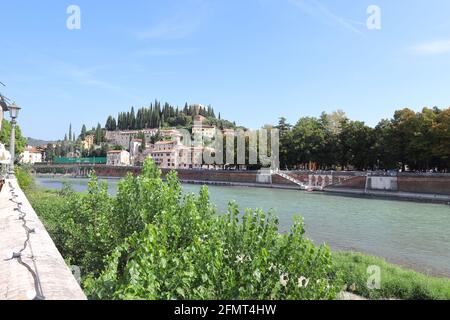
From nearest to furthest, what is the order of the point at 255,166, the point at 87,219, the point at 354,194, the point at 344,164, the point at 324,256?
the point at 324,256
the point at 87,219
the point at 354,194
the point at 344,164
the point at 255,166

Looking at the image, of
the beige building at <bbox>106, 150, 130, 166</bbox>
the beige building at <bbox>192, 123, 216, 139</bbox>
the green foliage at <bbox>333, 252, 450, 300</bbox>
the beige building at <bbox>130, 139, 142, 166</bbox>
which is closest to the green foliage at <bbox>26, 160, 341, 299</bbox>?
the green foliage at <bbox>333, 252, 450, 300</bbox>

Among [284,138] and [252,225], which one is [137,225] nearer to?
[252,225]

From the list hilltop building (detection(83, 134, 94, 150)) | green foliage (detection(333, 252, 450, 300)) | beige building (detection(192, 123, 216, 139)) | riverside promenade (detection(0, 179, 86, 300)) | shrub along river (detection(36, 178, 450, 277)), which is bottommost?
shrub along river (detection(36, 178, 450, 277))

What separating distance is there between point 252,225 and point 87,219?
509cm

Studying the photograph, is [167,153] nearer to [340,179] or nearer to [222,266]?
[340,179]

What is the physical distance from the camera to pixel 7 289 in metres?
3.86

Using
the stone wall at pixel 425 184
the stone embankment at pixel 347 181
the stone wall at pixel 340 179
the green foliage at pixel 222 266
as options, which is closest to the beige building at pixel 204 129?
the stone wall at pixel 340 179

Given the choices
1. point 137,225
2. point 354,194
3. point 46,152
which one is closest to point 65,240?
point 137,225

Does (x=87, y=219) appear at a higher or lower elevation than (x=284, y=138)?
lower

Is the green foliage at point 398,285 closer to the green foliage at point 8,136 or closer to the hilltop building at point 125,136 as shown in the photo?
the green foliage at point 8,136

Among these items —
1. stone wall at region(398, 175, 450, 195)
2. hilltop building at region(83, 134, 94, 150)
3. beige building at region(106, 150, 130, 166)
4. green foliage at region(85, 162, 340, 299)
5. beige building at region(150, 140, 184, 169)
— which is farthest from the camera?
hilltop building at region(83, 134, 94, 150)

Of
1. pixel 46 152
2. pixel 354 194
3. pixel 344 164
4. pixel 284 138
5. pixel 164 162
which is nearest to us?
pixel 354 194

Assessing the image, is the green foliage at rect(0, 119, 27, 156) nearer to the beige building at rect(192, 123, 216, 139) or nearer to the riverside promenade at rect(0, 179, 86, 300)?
the riverside promenade at rect(0, 179, 86, 300)

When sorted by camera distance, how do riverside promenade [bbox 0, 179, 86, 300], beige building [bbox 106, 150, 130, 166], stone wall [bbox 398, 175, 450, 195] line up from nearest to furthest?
riverside promenade [bbox 0, 179, 86, 300]
stone wall [bbox 398, 175, 450, 195]
beige building [bbox 106, 150, 130, 166]
